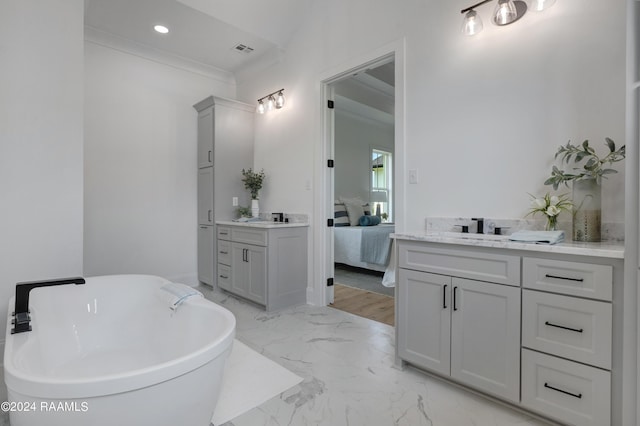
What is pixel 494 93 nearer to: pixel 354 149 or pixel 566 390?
pixel 566 390

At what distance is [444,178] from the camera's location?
2330mm

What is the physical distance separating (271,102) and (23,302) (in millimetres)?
2949

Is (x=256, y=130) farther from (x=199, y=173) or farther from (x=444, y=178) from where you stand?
(x=444, y=178)

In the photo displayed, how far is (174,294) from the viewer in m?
1.95

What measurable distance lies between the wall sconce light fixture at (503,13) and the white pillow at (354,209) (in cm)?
384

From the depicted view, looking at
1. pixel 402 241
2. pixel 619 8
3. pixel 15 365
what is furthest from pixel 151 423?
pixel 619 8

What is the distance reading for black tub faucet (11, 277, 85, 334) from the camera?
1.41 meters

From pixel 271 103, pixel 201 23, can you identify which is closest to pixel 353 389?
pixel 271 103

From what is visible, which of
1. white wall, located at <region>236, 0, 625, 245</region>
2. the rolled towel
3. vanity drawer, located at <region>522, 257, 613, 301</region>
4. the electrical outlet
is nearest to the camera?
vanity drawer, located at <region>522, 257, 613, 301</region>

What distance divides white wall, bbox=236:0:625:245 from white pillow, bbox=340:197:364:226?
3.02 m

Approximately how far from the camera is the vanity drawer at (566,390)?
1.35m

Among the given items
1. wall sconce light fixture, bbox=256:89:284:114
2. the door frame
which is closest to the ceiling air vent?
wall sconce light fixture, bbox=256:89:284:114

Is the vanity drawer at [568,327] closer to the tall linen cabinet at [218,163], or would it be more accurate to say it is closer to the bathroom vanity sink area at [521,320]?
the bathroom vanity sink area at [521,320]

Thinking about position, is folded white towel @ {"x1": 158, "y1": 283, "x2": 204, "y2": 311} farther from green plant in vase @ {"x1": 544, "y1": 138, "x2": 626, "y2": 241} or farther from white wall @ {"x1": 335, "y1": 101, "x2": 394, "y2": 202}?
white wall @ {"x1": 335, "y1": 101, "x2": 394, "y2": 202}
